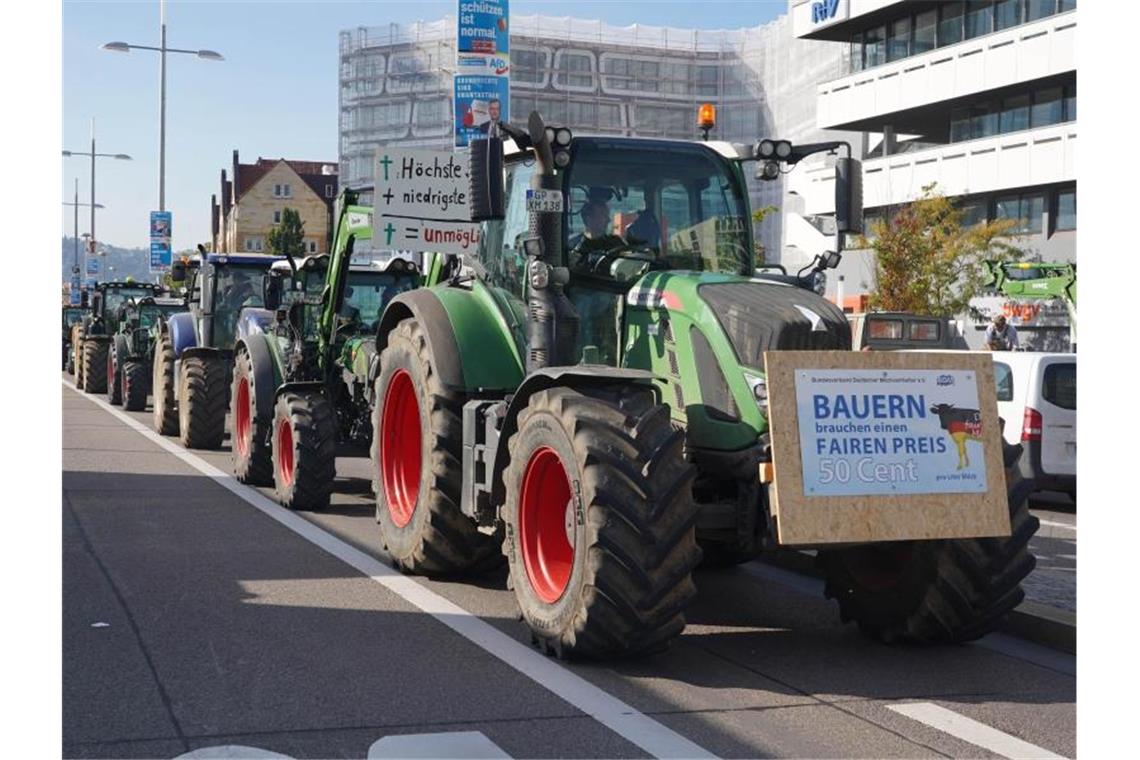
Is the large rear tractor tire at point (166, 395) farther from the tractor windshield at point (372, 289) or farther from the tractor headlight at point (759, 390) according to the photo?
the tractor headlight at point (759, 390)

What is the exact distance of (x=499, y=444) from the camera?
7.94 m

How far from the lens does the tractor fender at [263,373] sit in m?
13.9

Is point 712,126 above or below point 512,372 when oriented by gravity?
above

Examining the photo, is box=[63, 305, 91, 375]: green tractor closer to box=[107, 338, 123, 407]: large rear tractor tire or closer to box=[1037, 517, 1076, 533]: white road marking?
box=[107, 338, 123, 407]: large rear tractor tire

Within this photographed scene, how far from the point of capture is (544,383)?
24.9 feet

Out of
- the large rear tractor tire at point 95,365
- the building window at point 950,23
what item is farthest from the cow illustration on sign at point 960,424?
the building window at point 950,23

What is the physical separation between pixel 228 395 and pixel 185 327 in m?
2.55

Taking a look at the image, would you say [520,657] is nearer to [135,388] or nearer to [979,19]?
[135,388]

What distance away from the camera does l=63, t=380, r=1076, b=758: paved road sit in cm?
589

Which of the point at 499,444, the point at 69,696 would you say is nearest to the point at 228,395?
the point at 499,444

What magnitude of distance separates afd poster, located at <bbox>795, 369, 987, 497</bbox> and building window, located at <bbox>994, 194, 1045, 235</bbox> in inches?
1365

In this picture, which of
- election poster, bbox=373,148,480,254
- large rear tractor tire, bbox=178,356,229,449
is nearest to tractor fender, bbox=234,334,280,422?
election poster, bbox=373,148,480,254

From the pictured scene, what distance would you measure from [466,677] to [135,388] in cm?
2094

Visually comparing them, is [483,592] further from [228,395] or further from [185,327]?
[185,327]
